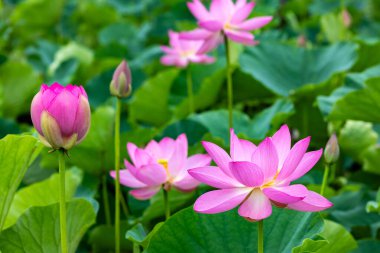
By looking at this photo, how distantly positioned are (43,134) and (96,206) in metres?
0.31

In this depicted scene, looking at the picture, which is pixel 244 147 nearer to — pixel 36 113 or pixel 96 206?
pixel 36 113

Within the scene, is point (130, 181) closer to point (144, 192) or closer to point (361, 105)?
point (144, 192)

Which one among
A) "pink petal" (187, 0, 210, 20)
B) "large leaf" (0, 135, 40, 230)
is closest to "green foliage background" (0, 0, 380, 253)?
"large leaf" (0, 135, 40, 230)

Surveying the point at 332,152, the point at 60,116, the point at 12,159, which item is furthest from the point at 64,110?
the point at 332,152

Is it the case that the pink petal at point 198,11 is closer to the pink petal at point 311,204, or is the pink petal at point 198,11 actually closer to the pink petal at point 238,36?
the pink petal at point 238,36

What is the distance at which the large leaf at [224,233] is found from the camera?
0.90 meters

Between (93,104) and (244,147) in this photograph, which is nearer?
(244,147)

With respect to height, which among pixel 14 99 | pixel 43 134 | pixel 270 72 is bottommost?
pixel 14 99

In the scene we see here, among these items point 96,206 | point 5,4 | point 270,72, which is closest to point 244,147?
point 96,206

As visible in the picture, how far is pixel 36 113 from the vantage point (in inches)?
33.2

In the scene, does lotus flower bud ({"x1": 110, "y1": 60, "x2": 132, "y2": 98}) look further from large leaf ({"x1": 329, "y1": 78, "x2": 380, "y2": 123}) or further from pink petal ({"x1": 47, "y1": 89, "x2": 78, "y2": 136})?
large leaf ({"x1": 329, "y1": 78, "x2": 380, "y2": 123})

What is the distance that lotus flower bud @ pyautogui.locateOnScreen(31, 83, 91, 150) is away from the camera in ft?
2.70

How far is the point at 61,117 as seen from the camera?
32.6 inches

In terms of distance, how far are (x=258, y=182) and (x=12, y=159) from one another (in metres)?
0.33
